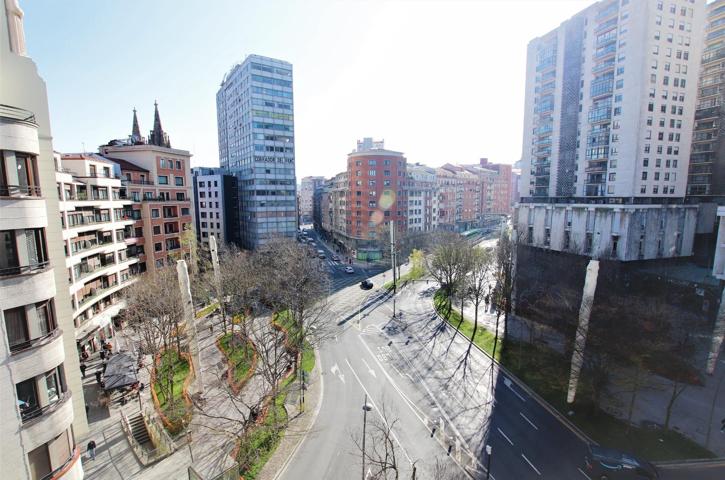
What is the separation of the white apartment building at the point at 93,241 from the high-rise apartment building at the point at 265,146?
28049 mm

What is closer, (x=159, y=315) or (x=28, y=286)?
(x=28, y=286)

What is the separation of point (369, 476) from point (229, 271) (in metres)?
31.4

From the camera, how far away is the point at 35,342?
11.8m

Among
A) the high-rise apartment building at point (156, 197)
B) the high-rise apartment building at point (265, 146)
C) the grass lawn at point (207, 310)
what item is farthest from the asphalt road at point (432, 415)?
the high-rise apartment building at point (265, 146)

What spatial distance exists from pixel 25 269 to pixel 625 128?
71.0m

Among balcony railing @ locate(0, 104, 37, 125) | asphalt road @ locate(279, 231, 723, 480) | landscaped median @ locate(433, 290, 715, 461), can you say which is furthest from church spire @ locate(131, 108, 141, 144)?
landscaped median @ locate(433, 290, 715, 461)

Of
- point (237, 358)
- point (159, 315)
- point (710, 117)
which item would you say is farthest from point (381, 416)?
point (710, 117)

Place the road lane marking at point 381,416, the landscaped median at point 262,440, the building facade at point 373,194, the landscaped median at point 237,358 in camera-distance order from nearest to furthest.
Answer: the landscaped median at point 262,440, the road lane marking at point 381,416, the landscaped median at point 237,358, the building facade at point 373,194

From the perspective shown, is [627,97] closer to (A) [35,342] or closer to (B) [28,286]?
(B) [28,286]

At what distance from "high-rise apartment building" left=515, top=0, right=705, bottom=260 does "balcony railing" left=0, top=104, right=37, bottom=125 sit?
65.0m

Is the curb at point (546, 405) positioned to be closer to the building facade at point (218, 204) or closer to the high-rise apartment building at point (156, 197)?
the high-rise apartment building at point (156, 197)

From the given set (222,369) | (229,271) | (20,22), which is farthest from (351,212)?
(20,22)

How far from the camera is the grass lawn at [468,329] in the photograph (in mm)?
37219

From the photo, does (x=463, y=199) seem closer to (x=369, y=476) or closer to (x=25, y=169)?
(x=369, y=476)
